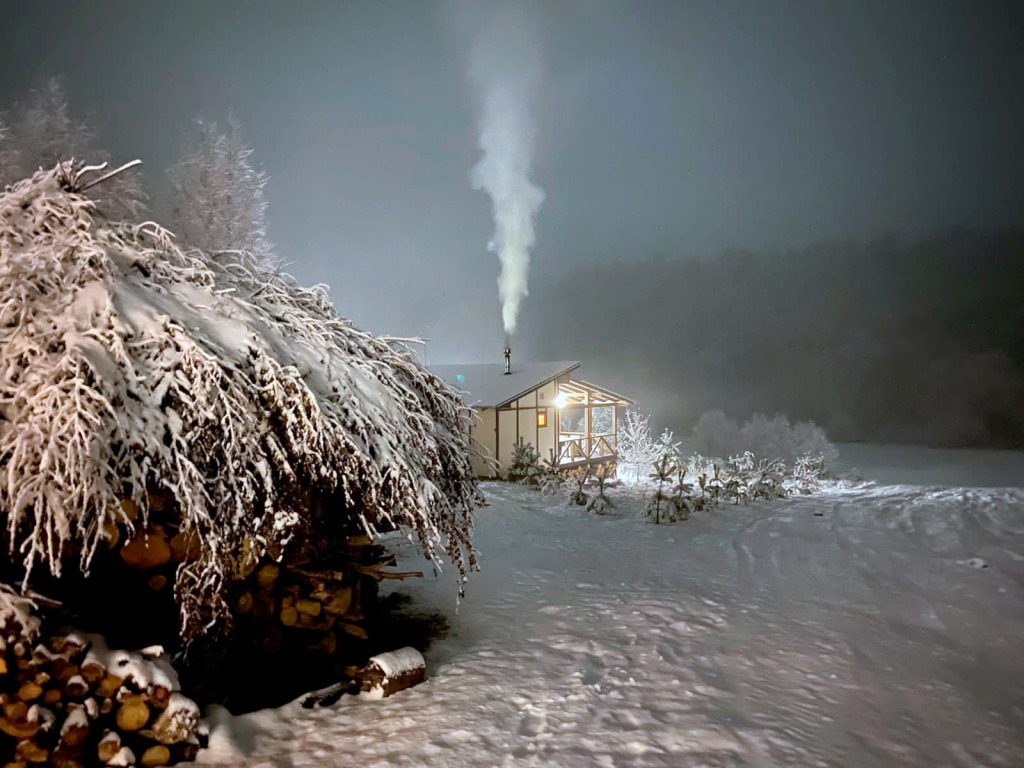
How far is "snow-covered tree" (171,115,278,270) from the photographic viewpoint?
2070 cm

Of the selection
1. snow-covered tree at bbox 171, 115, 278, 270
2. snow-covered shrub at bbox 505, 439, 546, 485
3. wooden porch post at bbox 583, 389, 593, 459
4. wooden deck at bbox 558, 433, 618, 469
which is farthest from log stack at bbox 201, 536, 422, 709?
wooden porch post at bbox 583, 389, 593, 459

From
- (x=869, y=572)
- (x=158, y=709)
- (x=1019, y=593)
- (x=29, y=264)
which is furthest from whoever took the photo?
(x=869, y=572)

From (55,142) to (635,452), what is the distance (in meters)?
24.3

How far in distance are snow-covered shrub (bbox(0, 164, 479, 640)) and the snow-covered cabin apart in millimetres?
13970

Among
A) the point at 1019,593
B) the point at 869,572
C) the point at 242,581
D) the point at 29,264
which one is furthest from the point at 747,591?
the point at 29,264

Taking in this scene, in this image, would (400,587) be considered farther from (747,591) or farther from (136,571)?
(747,591)

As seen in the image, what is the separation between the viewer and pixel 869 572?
7.96 m

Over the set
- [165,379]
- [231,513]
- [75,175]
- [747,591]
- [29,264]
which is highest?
[75,175]

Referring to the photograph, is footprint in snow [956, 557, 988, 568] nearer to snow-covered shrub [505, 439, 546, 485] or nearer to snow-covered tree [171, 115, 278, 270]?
snow-covered shrub [505, 439, 546, 485]

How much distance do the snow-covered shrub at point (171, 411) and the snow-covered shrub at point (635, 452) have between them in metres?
20.9

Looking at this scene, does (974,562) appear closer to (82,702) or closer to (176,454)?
(176,454)

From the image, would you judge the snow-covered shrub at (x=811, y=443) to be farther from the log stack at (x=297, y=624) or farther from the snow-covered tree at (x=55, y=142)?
the log stack at (x=297, y=624)

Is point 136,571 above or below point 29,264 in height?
below

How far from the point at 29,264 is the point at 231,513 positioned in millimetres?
1989
